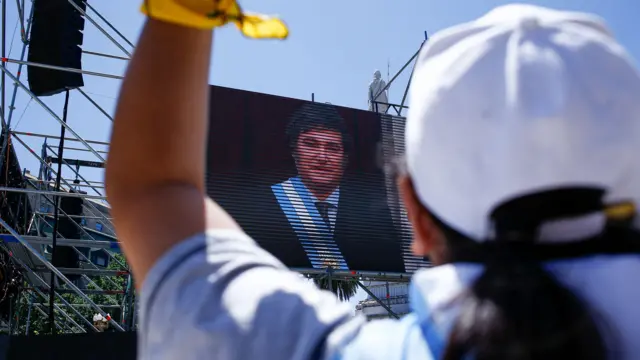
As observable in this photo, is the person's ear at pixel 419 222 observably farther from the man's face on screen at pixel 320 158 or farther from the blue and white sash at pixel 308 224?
the man's face on screen at pixel 320 158

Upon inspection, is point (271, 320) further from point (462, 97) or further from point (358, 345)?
point (462, 97)

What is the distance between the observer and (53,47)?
5.75 m

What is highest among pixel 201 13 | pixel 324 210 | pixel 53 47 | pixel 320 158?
pixel 53 47

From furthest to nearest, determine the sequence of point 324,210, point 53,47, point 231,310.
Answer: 1. point 324,210
2. point 53,47
3. point 231,310

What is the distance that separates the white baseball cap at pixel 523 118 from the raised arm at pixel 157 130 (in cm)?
24

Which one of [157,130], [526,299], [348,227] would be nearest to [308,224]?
[348,227]

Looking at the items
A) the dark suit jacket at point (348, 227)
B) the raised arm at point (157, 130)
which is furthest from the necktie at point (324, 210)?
the raised arm at point (157, 130)

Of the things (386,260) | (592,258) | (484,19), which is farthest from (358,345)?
(386,260)

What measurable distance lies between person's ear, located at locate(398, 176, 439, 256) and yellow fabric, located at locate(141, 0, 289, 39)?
216 millimetres

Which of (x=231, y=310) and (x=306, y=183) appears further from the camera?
(x=306, y=183)

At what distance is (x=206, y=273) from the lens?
0.53 meters

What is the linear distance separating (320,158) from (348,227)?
2.81ft

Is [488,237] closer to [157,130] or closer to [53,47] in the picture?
[157,130]

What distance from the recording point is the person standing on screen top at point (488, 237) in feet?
1.29
